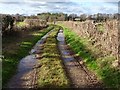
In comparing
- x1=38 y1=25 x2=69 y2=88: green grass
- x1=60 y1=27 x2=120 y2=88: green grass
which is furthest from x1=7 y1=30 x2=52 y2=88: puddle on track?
x1=60 y1=27 x2=120 y2=88: green grass

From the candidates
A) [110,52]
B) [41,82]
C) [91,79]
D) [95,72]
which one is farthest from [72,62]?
[41,82]

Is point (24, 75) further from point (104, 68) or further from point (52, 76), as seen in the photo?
point (104, 68)

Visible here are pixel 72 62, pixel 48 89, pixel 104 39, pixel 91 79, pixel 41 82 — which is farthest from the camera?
pixel 104 39

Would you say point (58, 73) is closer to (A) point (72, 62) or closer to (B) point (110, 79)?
(B) point (110, 79)

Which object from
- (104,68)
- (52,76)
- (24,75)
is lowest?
(24,75)

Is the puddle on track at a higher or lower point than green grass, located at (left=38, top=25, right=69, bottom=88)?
lower

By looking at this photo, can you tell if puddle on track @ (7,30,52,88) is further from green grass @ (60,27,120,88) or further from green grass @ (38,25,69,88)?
green grass @ (60,27,120,88)

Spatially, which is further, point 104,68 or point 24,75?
point 104,68

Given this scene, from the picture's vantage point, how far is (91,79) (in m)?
19.0

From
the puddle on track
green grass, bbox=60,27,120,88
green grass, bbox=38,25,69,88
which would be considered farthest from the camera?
green grass, bbox=60,27,120,88

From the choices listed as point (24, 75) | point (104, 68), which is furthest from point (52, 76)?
point (104, 68)

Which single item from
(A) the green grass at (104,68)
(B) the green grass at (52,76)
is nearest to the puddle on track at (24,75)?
(B) the green grass at (52,76)

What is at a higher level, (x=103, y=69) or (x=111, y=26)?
(x=111, y=26)

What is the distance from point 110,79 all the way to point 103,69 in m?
2.65
